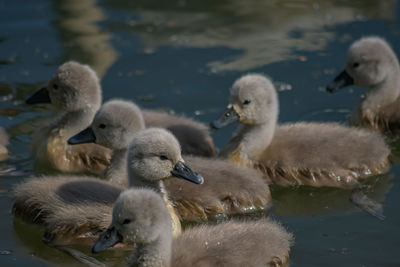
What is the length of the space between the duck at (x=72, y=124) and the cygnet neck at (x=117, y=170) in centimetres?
40

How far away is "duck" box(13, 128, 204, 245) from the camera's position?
5590 mm

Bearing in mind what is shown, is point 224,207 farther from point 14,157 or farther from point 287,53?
point 287,53

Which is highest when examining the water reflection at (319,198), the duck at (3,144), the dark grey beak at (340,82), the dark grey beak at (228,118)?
the dark grey beak at (340,82)

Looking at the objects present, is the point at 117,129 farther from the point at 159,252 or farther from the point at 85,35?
the point at 85,35

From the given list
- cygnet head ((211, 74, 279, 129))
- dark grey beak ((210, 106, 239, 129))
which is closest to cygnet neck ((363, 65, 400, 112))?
cygnet head ((211, 74, 279, 129))

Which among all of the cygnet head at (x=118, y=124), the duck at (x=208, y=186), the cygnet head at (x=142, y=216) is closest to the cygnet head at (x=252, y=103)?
the duck at (x=208, y=186)

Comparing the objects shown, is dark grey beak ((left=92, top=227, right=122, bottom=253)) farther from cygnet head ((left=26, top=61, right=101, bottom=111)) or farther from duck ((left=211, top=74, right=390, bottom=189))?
cygnet head ((left=26, top=61, right=101, bottom=111))

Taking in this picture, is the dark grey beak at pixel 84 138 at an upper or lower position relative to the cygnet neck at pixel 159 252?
upper

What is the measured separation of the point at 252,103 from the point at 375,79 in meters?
1.61

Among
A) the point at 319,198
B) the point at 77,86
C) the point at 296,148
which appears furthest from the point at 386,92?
the point at 77,86

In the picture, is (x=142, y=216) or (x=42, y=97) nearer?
(x=142, y=216)

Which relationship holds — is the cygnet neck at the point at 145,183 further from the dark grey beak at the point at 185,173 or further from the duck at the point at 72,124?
the duck at the point at 72,124

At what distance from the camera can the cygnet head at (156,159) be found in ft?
18.3

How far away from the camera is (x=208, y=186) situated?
607cm
